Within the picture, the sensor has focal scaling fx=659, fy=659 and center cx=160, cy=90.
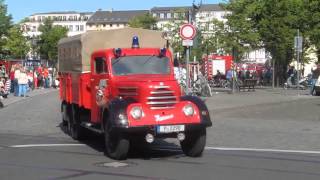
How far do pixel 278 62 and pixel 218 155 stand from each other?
40.0 metres

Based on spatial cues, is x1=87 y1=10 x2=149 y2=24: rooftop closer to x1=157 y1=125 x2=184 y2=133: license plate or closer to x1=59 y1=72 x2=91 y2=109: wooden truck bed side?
x1=59 y1=72 x2=91 y2=109: wooden truck bed side

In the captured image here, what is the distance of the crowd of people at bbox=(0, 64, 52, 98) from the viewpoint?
3634 centimetres

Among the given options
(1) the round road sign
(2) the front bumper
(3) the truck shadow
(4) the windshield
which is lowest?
(3) the truck shadow

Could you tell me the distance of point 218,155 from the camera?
43.0ft

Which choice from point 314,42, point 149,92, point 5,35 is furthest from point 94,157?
point 5,35

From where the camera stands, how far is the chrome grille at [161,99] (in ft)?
40.8

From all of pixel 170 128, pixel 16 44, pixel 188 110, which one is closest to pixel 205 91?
pixel 188 110

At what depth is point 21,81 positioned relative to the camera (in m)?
37.1

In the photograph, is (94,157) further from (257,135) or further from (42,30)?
(42,30)

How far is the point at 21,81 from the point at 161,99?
25.8 metres

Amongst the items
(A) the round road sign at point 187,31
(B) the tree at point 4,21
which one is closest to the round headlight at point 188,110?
(A) the round road sign at point 187,31

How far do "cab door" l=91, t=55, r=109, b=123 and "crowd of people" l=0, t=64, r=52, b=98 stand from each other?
18.6 meters

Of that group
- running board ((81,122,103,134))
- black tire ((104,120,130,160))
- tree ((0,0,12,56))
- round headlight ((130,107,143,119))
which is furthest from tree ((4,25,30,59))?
round headlight ((130,107,143,119))

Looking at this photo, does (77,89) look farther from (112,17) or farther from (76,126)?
(112,17)
